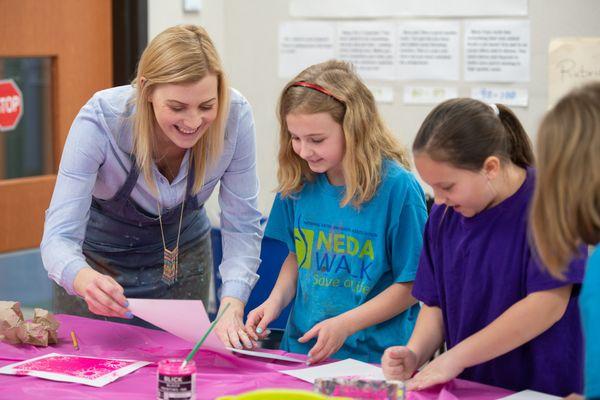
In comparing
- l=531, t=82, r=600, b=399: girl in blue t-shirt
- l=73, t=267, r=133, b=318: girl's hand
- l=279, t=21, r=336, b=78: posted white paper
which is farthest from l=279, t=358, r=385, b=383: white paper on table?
l=279, t=21, r=336, b=78: posted white paper

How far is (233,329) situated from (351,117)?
54 centimetres

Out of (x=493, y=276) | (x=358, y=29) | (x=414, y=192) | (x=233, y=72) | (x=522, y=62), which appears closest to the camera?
(x=493, y=276)

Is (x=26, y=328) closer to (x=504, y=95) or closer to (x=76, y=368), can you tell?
(x=76, y=368)

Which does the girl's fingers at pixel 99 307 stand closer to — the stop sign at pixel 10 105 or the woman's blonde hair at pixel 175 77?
the woman's blonde hair at pixel 175 77

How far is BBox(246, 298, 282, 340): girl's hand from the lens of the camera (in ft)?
6.48

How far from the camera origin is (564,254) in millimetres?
1306

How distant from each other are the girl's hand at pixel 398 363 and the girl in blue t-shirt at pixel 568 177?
1.43 feet

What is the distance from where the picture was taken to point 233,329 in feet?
6.44

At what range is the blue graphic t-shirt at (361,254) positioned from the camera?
1989mm

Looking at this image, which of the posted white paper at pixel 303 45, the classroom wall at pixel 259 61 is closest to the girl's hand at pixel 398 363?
the classroom wall at pixel 259 61

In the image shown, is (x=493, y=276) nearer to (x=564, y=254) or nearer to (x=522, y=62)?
(x=564, y=254)

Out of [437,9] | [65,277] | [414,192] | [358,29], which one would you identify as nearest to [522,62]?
[437,9]

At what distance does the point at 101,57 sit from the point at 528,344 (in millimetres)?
2505

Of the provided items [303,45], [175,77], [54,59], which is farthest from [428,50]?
[175,77]
